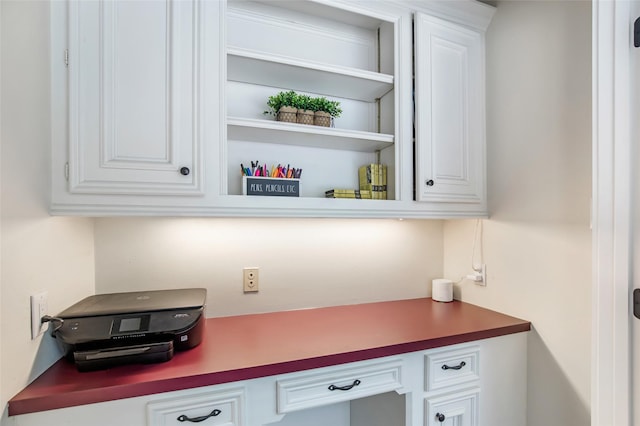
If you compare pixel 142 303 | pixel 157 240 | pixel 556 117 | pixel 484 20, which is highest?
pixel 484 20

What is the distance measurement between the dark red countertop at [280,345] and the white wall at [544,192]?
16cm

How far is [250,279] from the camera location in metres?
1.58

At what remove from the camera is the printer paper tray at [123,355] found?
0.99 metres

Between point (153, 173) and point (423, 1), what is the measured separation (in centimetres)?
145

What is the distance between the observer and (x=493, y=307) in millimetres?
1664

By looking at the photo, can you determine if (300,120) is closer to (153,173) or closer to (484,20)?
(153,173)

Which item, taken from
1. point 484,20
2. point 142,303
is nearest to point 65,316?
point 142,303

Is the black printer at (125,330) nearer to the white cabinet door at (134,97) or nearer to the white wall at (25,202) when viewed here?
the white wall at (25,202)

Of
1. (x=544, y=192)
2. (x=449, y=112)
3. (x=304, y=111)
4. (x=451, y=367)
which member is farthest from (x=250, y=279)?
(x=544, y=192)

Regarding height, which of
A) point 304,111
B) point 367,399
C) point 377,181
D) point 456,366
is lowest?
point 367,399

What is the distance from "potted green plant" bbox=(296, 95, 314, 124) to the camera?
1.46 m

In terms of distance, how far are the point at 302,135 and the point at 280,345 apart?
899 mm

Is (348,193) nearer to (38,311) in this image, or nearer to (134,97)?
(134,97)

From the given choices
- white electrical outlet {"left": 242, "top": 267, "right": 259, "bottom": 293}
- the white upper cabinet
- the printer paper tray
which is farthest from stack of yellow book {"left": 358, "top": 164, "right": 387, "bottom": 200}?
the printer paper tray
